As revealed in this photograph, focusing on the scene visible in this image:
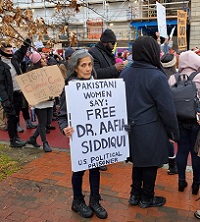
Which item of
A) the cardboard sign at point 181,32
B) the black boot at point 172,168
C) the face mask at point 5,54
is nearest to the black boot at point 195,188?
the black boot at point 172,168

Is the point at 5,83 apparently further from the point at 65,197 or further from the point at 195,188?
the point at 195,188

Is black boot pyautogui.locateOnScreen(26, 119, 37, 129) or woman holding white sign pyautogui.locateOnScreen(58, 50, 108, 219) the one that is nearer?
woman holding white sign pyautogui.locateOnScreen(58, 50, 108, 219)

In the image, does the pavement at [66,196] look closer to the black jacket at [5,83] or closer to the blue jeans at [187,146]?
the blue jeans at [187,146]

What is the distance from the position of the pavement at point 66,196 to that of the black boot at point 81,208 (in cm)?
5

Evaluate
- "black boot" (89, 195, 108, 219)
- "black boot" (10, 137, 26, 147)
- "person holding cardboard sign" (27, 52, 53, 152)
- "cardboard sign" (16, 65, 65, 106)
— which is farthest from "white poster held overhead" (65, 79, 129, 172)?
"black boot" (10, 137, 26, 147)

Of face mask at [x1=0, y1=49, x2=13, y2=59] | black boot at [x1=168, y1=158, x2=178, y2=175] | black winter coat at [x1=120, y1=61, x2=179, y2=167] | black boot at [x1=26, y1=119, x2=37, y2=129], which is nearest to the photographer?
black winter coat at [x1=120, y1=61, x2=179, y2=167]

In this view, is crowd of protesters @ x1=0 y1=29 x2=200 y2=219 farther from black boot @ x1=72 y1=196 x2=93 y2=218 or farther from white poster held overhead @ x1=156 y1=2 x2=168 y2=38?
white poster held overhead @ x1=156 y1=2 x2=168 y2=38

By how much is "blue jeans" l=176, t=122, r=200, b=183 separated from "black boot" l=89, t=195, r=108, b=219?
1.15m

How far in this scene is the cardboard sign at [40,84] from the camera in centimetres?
464

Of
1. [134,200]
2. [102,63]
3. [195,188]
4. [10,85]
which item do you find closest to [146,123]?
[134,200]

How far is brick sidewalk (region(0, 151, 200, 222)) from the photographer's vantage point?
10.1ft

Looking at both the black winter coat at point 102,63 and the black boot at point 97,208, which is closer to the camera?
the black boot at point 97,208

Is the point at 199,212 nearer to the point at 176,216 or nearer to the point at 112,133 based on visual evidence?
the point at 176,216

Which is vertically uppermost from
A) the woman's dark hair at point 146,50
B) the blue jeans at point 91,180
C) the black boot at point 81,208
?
the woman's dark hair at point 146,50
